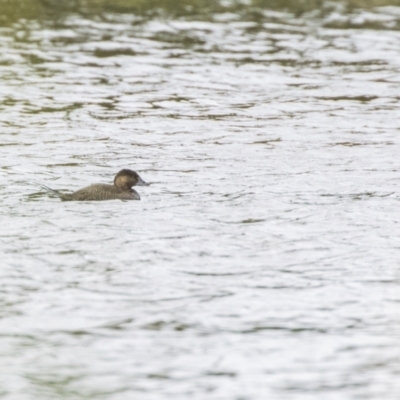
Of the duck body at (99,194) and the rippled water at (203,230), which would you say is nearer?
the rippled water at (203,230)

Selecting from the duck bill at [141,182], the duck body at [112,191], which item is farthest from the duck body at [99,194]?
the duck bill at [141,182]

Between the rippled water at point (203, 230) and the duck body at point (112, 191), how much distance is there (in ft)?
0.33

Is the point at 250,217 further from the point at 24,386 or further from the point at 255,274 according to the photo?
the point at 24,386

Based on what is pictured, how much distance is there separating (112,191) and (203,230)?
145cm

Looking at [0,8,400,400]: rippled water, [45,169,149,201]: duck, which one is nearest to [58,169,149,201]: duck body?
[45,169,149,201]: duck

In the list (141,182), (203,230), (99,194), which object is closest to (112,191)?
(99,194)

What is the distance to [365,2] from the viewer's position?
91.5ft

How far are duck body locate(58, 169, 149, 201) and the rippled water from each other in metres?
0.10

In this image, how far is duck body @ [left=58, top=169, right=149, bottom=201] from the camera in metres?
11.8

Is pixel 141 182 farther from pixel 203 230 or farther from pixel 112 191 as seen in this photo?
pixel 203 230

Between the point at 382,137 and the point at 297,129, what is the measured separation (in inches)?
48.7

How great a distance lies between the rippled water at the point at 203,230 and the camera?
7.84 metres

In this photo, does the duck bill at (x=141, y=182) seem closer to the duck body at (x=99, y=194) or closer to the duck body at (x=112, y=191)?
the duck body at (x=112, y=191)

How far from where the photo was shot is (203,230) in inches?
425
